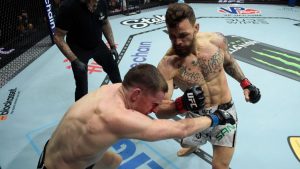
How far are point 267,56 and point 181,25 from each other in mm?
3918

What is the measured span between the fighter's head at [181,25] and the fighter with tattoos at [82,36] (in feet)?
4.60

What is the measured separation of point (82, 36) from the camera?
126 inches

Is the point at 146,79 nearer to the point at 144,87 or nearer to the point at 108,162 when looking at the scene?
the point at 144,87

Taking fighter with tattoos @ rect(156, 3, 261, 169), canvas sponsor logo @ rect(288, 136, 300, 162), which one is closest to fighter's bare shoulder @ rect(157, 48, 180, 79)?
fighter with tattoos @ rect(156, 3, 261, 169)

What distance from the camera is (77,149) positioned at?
63.2 inches

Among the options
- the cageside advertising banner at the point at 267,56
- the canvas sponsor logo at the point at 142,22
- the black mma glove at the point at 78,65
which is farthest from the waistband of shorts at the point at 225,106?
the canvas sponsor logo at the point at 142,22

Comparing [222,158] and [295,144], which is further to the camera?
[295,144]

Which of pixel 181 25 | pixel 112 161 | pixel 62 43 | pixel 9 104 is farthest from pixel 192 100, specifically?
pixel 9 104

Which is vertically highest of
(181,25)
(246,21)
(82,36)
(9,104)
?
(181,25)

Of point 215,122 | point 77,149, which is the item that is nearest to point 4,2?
point 77,149

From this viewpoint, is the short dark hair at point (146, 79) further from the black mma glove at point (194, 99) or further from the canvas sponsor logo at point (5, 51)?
the canvas sponsor logo at point (5, 51)

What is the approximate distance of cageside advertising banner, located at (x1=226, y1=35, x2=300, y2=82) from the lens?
4738 millimetres

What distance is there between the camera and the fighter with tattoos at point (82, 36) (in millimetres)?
3008

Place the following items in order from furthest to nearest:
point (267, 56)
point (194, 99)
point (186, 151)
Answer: point (267, 56), point (186, 151), point (194, 99)
